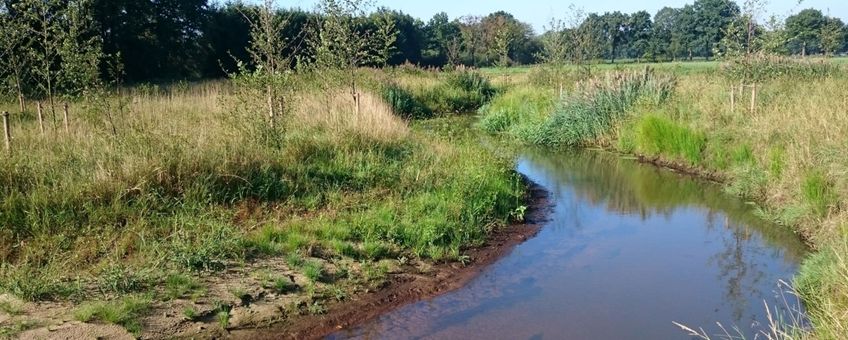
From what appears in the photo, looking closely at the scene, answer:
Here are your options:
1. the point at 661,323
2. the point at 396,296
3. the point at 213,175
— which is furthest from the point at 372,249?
the point at 661,323

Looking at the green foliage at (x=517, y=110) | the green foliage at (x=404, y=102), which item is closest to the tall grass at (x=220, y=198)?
the green foliage at (x=517, y=110)

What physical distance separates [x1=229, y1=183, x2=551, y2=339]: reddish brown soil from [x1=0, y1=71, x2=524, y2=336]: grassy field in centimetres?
15

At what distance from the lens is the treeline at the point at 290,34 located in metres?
11.0

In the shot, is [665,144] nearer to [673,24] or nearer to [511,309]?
[511,309]

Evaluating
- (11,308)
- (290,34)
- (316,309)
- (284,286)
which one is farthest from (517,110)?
(290,34)

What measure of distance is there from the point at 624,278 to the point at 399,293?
2.46 m

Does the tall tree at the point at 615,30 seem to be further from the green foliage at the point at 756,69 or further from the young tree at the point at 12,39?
the young tree at the point at 12,39

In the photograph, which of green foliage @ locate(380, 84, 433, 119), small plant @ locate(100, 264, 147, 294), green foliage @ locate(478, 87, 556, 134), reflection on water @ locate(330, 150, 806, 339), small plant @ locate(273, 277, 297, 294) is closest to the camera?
small plant @ locate(100, 264, 147, 294)

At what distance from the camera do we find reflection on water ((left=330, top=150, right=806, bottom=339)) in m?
5.55

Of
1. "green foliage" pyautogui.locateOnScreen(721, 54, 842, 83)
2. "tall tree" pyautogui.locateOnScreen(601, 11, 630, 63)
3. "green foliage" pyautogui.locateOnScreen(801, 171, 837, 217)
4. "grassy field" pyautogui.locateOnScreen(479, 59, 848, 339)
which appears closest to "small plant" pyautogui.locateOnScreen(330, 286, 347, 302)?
"grassy field" pyautogui.locateOnScreen(479, 59, 848, 339)

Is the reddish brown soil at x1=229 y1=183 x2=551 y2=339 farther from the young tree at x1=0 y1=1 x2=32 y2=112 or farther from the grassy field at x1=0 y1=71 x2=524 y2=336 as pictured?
the young tree at x1=0 y1=1 x2=32 y2=112

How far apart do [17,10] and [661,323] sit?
35.7 ft

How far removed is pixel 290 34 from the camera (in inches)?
1379

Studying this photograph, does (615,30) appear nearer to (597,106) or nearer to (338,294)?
(597,106)
